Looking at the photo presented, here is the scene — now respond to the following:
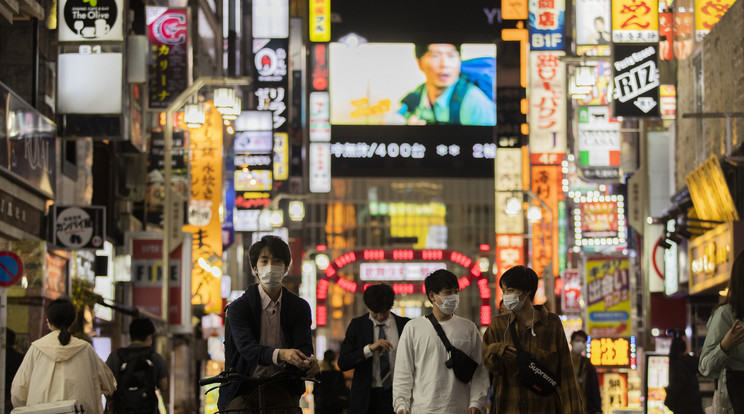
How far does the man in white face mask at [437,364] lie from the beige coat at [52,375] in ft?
8.18

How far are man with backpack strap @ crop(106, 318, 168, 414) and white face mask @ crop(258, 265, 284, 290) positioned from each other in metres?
4.67

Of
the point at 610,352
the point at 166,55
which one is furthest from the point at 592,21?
the point at 166,55

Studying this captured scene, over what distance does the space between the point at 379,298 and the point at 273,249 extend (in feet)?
9.88

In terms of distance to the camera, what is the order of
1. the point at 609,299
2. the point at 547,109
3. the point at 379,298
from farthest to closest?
the point at 547,109
the point at 609,299
the point at 379,298

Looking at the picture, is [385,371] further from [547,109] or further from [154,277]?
[547,109]

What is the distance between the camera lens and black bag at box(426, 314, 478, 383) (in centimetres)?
873

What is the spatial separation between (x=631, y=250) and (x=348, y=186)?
185ft

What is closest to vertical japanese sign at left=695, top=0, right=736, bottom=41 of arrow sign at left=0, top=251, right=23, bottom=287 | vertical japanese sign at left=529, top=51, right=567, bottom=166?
arrow sign at left=0, top=251, right=23, bottom=287

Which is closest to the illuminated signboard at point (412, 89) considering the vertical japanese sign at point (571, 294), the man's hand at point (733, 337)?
the vertical japanese sign at point (571, 294)

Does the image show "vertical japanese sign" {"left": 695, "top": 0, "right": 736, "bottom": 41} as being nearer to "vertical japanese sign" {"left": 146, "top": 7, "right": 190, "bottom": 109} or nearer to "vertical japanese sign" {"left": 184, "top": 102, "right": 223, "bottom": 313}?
"vertical japanese sign" {"left": 146, "top": 7, "right": 190, "bottom": 109}

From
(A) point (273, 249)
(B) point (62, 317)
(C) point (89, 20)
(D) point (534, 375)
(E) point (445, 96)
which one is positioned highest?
(E) point (445, 96)

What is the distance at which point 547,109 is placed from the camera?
38094mm

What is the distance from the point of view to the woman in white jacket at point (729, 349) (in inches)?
301

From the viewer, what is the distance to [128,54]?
63.4 ft
